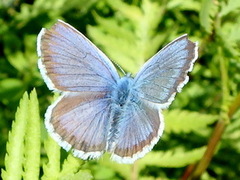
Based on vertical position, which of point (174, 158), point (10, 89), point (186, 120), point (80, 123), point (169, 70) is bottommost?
point (10, 89)

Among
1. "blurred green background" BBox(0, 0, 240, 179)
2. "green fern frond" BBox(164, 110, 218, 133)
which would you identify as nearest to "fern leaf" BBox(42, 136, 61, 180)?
"blurred green background" BBox(0, 0, 240, 179)

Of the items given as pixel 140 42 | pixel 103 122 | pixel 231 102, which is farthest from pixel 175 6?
pixel 103 122

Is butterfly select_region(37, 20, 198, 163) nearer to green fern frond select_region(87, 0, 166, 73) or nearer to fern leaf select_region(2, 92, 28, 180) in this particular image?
fern leaf select_region(2, 92, 28, 180)

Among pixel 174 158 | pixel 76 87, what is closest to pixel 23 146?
pixel 76 87

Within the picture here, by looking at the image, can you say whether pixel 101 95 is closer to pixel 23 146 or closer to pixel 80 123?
pixel 80 123

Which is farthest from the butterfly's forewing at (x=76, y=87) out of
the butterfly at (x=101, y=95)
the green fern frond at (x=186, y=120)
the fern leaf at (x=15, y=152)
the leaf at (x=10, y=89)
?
the leaf at (x=10, y=89)

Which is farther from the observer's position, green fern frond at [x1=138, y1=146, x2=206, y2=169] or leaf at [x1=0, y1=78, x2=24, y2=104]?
leaf at [x1=0, y1=78, x2=24, y2=104]

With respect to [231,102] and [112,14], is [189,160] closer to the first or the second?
[231,102]

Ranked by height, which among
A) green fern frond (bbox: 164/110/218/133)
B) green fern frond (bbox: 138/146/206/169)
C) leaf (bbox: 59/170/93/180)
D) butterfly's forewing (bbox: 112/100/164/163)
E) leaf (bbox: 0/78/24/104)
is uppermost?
butterfly's forewing (bbox: 112/100/164/163)
